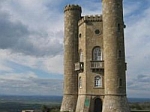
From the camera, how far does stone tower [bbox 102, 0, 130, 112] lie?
106 ft

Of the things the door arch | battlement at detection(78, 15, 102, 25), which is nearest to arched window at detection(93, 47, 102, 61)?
battlement at detection(78, 15, 102, 25)

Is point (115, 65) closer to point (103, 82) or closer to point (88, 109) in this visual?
point (103, 82)

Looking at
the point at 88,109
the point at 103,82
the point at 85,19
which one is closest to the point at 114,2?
the point at 85,19

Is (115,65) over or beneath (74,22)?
beneath

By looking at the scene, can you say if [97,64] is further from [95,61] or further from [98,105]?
[98,105]

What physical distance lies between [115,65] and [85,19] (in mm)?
7942

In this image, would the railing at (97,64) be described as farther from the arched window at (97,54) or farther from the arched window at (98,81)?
the arched window at (98,81)

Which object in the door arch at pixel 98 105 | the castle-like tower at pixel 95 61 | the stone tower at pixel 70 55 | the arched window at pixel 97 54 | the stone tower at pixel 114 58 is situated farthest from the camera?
the stone tower at pixel 70 55

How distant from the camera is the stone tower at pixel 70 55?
38.8 meters

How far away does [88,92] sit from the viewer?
116 feet

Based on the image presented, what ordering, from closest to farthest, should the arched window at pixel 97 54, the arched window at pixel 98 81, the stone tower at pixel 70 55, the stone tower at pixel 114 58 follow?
the stone tower at pixel 114 58 → the arched window at pixel 98 81 → the arched window at pixel 97 54 → the stone tower at pixel 70 55

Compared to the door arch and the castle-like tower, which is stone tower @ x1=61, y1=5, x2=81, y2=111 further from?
the door arch

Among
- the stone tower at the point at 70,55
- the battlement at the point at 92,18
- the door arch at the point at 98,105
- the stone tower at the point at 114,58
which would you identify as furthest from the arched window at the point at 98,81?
the battlement at the point at 92,18

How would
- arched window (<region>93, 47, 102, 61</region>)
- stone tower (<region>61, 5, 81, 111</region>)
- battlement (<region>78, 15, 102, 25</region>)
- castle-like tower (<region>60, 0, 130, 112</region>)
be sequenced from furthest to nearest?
1. stone tower (<region>61, 5, 81, 111</region>)
2. battlement (<region>78, 15, 102, 25</region>)
3. arched window (<region>93, 47, 102, 61</region>)
4. castle-like tower (<region>60, 0, 130, 112</region>)
